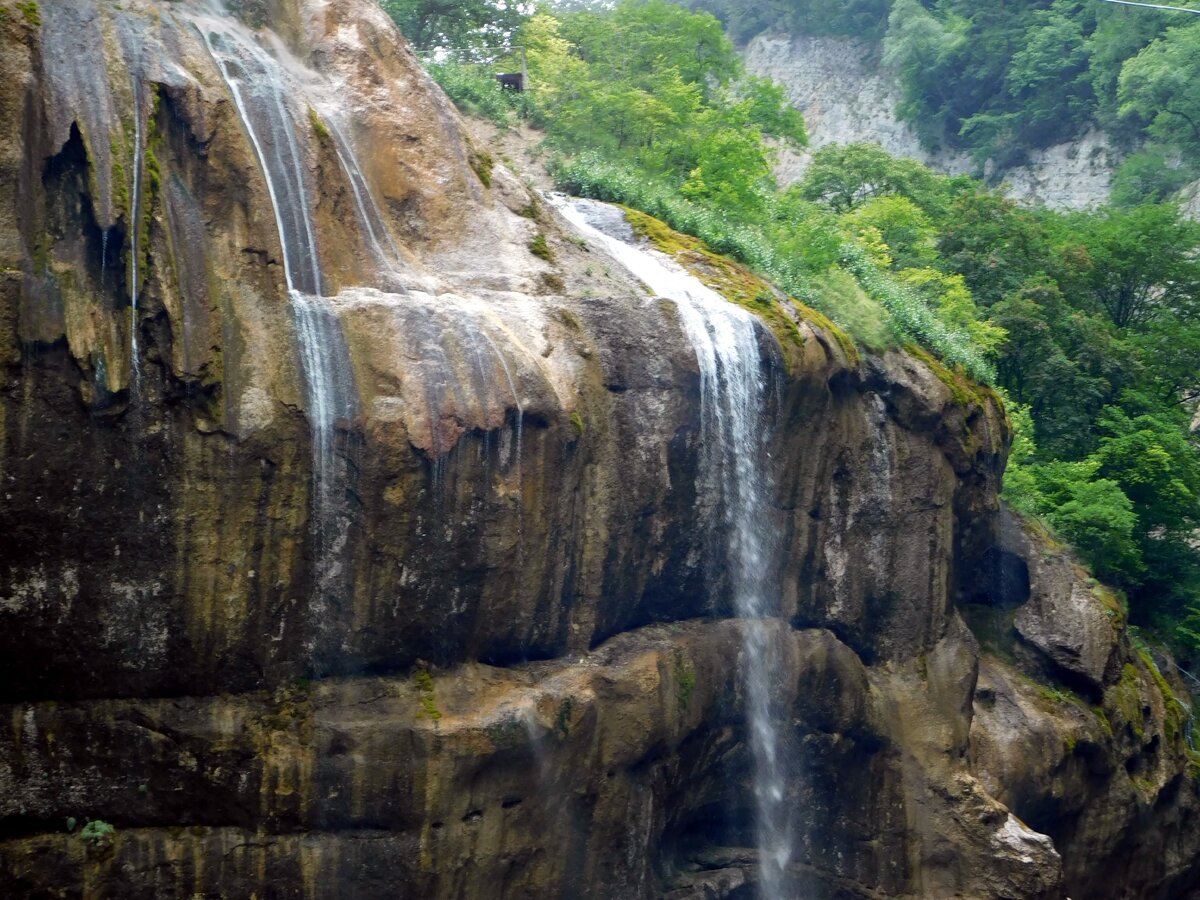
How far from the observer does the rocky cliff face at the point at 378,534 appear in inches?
479

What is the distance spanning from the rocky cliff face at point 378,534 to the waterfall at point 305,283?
0.14ft

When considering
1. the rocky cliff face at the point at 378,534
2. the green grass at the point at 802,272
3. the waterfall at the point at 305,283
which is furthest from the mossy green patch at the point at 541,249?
the green grass at the point at 802,272

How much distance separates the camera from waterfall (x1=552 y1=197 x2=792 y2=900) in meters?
16.8

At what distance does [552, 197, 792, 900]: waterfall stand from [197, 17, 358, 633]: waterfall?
15.5 ft

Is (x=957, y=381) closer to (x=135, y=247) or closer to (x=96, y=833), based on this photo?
(x=135, y=247)

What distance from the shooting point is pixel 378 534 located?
1347 centimetres

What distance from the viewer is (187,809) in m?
12.6

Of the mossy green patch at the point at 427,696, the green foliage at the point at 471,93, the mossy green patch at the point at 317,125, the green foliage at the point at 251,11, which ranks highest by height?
the green foliage at the point at 471,93

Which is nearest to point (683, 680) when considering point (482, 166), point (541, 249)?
point (541, 249)

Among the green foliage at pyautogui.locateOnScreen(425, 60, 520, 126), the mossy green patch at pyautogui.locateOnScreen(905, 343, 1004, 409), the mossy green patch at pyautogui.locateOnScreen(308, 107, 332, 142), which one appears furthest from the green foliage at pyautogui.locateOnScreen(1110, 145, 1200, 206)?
the mossy green patch at pyautogui.locateOnScreen(308, 107, 332, 142)

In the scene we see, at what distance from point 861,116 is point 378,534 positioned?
48895mm

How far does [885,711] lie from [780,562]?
2.62m

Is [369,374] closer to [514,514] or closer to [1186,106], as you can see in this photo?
[514,514]

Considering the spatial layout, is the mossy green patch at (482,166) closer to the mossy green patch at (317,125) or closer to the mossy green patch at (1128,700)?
the mossy green patch at (317,125)
